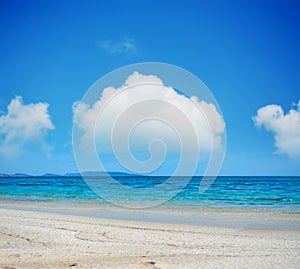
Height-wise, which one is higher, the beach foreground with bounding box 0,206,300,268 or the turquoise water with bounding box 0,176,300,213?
the turquoise water with bounding box 0,176,300,213

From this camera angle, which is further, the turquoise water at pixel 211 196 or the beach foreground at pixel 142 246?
the turquoise water at pixel 211 196

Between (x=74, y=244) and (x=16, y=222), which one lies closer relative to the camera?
(x=74, y=244)

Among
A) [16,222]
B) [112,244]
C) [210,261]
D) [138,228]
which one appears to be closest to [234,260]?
→ [210,261]

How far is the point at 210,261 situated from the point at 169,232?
435 cm

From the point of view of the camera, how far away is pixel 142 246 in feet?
31.2

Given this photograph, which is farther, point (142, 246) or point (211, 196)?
point (211, 196)

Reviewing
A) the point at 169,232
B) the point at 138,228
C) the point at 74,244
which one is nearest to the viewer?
the point at 74,244

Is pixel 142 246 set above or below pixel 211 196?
below

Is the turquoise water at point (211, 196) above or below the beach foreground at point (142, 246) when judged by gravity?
above

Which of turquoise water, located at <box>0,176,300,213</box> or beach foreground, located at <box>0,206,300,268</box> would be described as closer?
beach foreground, located at <box>0,206,300,268</box>

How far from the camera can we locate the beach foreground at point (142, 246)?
7535 millimetres

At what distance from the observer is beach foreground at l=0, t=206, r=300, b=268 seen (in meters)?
7.54

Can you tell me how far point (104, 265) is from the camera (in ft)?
23.9

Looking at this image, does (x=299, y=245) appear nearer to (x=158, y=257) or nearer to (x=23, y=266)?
(x=158, y=257)
